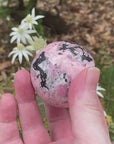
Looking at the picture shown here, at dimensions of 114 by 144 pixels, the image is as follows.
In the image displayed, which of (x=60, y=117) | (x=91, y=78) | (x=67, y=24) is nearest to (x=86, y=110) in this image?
(x=91, y=78)

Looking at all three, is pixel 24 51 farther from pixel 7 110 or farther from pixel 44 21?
pixel 44 21

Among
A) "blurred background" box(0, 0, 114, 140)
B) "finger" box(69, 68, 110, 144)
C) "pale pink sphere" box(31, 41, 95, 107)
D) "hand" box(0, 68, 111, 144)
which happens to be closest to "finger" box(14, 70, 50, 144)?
"hand" box(0, 68, 111, 144)

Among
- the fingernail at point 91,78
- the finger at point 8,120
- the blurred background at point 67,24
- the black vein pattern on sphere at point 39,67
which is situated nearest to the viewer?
the fingernail at point 91,78

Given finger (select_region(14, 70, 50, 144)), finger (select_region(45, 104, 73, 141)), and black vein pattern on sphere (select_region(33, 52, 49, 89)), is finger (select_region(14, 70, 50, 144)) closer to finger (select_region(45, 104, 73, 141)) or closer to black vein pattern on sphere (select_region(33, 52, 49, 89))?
finger (select_region(45, 104, 73, 141))

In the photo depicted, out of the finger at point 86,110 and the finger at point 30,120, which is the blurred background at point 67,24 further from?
the finger at point 86,110

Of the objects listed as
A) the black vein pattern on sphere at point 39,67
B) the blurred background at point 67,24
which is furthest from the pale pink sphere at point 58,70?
the blurred background at point 67,24

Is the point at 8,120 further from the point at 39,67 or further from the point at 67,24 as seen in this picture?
the point at 67,24

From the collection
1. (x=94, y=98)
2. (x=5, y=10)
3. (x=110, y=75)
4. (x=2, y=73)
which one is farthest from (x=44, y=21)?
(x=94, y=98)
